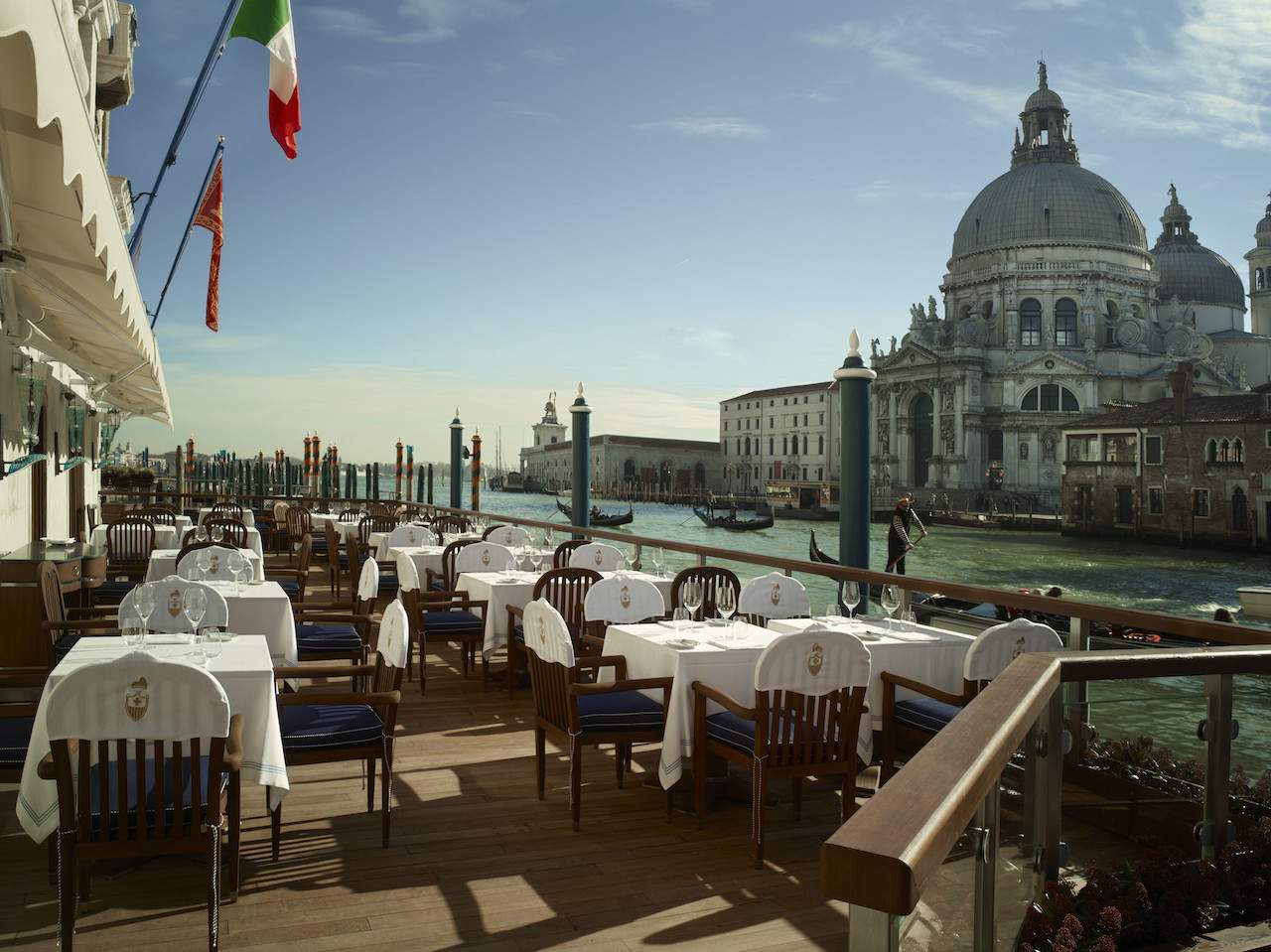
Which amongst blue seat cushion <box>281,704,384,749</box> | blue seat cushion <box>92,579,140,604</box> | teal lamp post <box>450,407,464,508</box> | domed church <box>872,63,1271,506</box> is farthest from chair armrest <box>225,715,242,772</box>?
domed church <box>872,63,1271,506</box>

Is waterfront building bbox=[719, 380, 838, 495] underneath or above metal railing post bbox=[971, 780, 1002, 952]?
above

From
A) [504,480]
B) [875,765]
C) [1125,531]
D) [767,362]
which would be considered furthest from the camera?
[504,480]

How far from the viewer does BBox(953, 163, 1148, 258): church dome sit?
6900 centimetres

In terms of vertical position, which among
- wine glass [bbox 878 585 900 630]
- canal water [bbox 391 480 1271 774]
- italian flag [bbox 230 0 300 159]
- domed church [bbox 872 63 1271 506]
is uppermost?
domed church [bbox 872 63 1271 506]

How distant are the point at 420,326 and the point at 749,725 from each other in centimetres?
1597

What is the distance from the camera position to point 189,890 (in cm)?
346

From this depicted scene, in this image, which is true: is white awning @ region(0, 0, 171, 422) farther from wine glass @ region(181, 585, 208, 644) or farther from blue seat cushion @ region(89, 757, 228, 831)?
blue seat cushion @ region(89, 757, 228, 831)

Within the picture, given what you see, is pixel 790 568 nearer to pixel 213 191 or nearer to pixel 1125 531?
pixel 213 191

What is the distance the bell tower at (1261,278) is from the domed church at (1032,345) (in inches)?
386

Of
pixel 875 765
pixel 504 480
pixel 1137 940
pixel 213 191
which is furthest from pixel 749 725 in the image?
pixel 504 480

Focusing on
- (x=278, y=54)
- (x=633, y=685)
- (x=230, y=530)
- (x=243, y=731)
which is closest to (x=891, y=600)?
(x=633, y=685)

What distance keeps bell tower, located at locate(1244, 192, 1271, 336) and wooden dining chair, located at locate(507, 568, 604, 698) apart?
9221cm

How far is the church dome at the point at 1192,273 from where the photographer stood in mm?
78812

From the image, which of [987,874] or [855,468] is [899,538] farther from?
Answer: [987,874]
